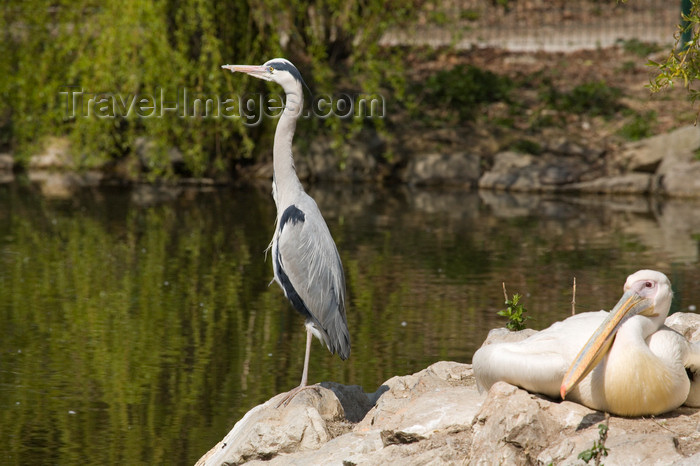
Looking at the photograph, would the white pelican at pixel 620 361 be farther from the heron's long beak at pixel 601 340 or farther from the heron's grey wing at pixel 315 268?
the heron's grey wing at pixel 315 268

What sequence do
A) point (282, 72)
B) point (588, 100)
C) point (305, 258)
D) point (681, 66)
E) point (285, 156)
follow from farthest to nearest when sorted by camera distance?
point (588, 100)
point (282, 72)
point (285, 156)
point (305, 258)
point (681, 66)

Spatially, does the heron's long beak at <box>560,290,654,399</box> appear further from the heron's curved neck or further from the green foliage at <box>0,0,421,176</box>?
the green foliage at <box>0,0,421,176</box>


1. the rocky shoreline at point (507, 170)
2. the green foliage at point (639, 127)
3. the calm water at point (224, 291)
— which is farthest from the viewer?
the green foliage at point (639, 127)

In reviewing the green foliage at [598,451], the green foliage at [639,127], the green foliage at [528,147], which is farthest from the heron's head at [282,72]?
the green foliage at [639,127]

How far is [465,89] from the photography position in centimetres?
1941

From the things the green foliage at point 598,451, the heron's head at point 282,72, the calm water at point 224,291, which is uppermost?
the heron's head at point 282,72

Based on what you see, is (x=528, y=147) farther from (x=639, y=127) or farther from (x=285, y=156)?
(x=285, y=156)

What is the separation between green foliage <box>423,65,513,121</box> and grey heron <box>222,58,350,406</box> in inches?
524

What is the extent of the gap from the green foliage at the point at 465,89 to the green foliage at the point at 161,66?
60.6 inches

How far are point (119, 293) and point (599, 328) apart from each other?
631 centimetres

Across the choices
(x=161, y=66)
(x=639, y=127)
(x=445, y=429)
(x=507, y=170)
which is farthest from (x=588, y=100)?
(x=445, y=429)

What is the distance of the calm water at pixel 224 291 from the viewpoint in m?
6.70

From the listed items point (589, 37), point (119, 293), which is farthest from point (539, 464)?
point (589, 37)

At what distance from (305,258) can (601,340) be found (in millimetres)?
1874
